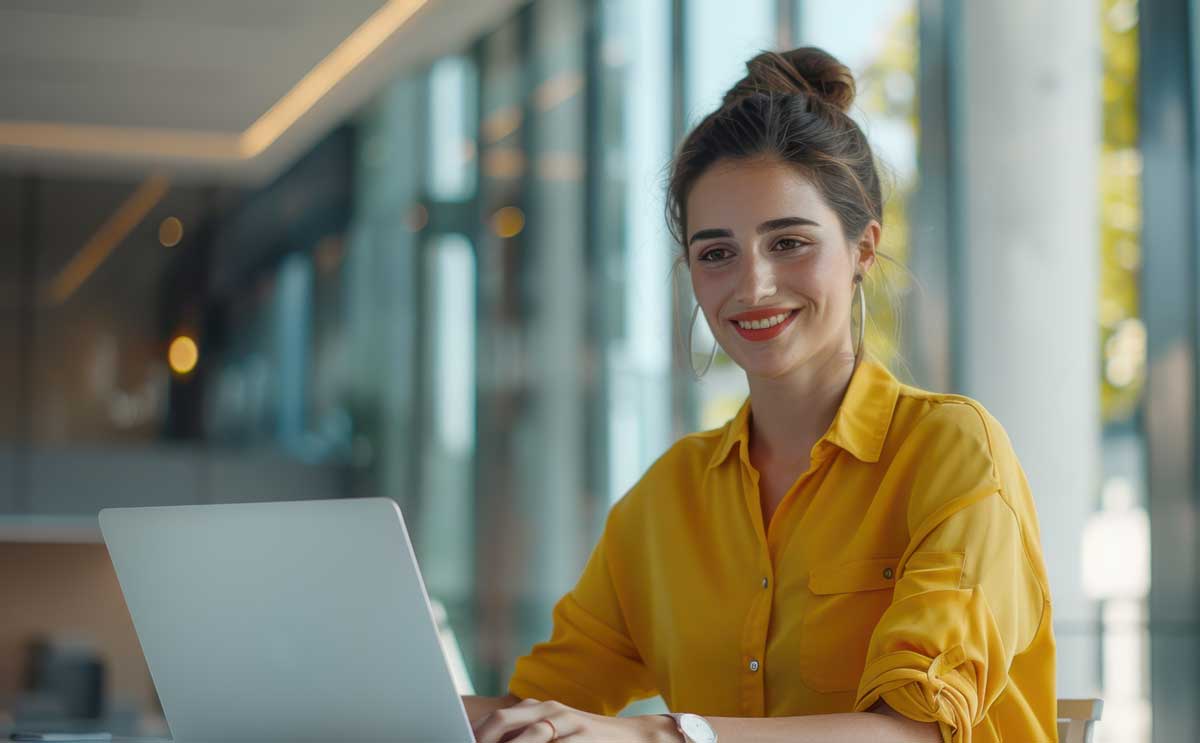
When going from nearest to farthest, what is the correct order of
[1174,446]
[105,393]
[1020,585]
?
[1020,585] → [1174,446] → [105,393]

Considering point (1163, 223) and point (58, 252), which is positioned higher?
point (58, 252)

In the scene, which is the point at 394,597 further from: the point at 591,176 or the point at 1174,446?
the point at 591,176

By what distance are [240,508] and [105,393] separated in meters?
7.63

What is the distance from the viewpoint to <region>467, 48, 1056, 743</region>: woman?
1411 millimetres

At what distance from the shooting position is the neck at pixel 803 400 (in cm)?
175

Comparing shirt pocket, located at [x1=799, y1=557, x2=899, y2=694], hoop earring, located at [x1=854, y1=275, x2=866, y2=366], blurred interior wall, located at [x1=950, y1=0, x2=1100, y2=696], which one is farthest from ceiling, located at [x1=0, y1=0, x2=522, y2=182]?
shirt pocket, located at [x1=799, y1=557, x2=899, y2=694]

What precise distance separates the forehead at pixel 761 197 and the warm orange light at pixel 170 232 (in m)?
7.43

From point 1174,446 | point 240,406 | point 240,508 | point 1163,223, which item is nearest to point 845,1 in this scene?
point 1163,223

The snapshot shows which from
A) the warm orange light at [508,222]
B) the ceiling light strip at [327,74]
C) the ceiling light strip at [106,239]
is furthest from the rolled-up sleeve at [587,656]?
the ceiling light strip at [106,239]

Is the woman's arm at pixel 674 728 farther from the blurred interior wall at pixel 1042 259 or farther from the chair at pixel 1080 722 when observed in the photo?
the blurred interior wall at pixel 1042 259

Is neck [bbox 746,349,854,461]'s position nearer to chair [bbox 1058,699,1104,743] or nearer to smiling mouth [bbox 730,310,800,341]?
smiling mouth [bbox 730,310,800,341]

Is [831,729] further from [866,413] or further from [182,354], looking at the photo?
[182,354]

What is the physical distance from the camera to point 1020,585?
4.81 ft

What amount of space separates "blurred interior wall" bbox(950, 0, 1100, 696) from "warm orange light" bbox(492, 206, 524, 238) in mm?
3581
